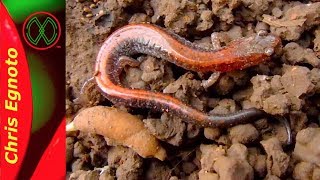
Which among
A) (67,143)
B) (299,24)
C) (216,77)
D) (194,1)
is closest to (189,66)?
(216,77)

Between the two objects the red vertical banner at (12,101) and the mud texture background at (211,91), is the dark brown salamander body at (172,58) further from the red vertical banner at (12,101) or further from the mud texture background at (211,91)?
the red vertical banner at (12,101)

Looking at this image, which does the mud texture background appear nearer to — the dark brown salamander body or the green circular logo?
the dark brown salamander body

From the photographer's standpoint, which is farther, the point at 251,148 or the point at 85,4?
the point at 85,4

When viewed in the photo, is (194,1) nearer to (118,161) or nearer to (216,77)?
(216,77)

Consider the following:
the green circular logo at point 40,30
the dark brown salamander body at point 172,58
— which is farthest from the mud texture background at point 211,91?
the green circular logo at point 40,30

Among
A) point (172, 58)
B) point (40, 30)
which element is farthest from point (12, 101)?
point (172, 58)

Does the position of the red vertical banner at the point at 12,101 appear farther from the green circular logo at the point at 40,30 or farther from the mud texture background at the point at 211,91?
the mud texture background at the point at 211,91

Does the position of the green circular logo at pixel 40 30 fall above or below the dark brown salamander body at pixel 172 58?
above
